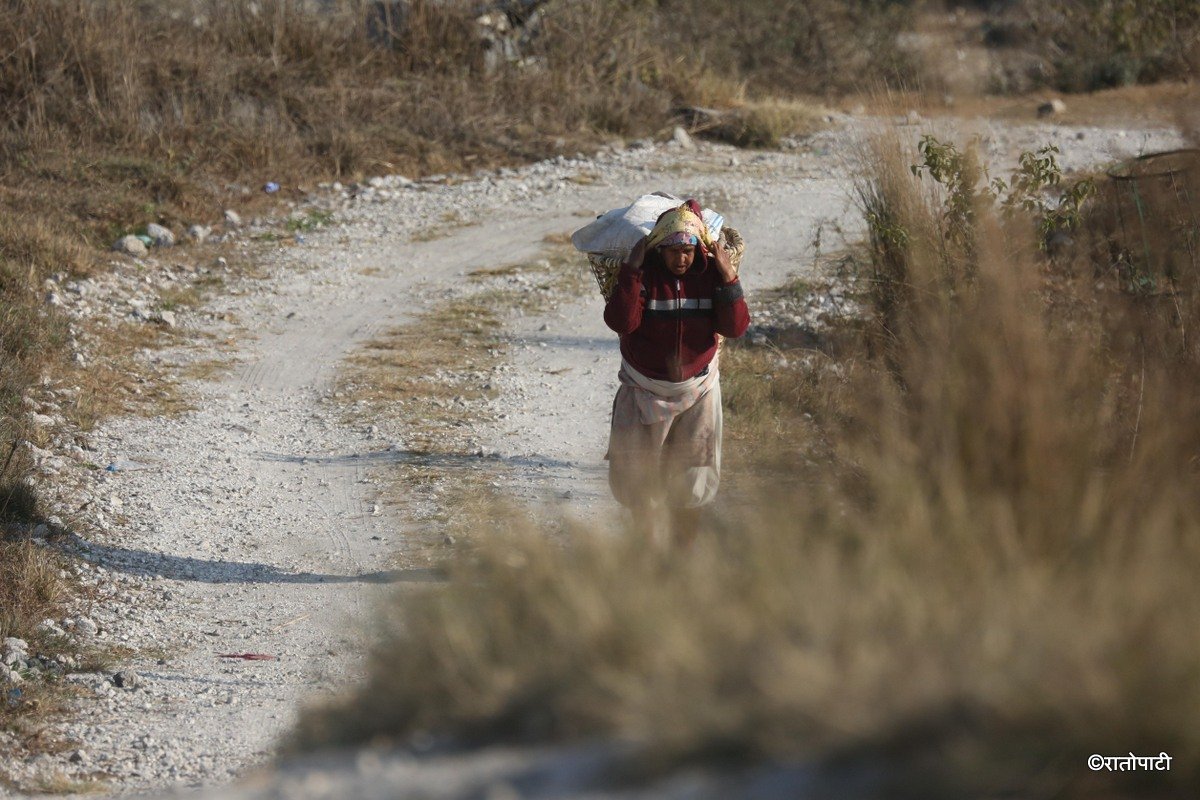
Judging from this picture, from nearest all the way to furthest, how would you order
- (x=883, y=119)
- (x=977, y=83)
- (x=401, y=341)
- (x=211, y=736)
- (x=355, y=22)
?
(x=977, y=83)
(x=211, y=736)
(x=883, y=119)
(x=401, y=341)
(x=355, y=22)

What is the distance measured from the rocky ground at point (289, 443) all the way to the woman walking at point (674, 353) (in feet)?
1.95

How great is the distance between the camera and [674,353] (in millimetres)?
4469

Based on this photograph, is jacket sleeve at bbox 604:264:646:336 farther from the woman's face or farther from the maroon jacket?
the woman's face

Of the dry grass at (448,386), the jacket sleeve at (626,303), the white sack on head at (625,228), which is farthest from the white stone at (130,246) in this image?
the jacket sleeve at (626,303)

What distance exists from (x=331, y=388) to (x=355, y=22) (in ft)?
25.3

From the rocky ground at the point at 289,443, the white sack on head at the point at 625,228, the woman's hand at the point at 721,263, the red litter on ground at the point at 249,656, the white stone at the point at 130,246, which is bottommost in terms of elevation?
the red litter on ground at the point at 249,656

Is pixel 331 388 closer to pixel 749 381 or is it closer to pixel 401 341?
pixel 401 341

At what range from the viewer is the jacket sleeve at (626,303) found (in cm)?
429

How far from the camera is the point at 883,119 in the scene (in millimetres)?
6773

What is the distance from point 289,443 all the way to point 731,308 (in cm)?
337

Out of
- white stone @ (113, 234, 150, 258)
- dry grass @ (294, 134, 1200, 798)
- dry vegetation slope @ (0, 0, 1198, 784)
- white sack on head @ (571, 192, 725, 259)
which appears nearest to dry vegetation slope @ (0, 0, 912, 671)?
white stone @ (113, 234, 150, 258)

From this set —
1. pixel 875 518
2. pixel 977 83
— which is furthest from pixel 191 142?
pixel 875 518

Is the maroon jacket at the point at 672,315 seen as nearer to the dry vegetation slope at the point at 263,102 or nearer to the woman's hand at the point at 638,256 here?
the woman's hand at the point at 638,256

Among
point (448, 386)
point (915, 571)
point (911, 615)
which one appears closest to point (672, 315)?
point (915, 571)
